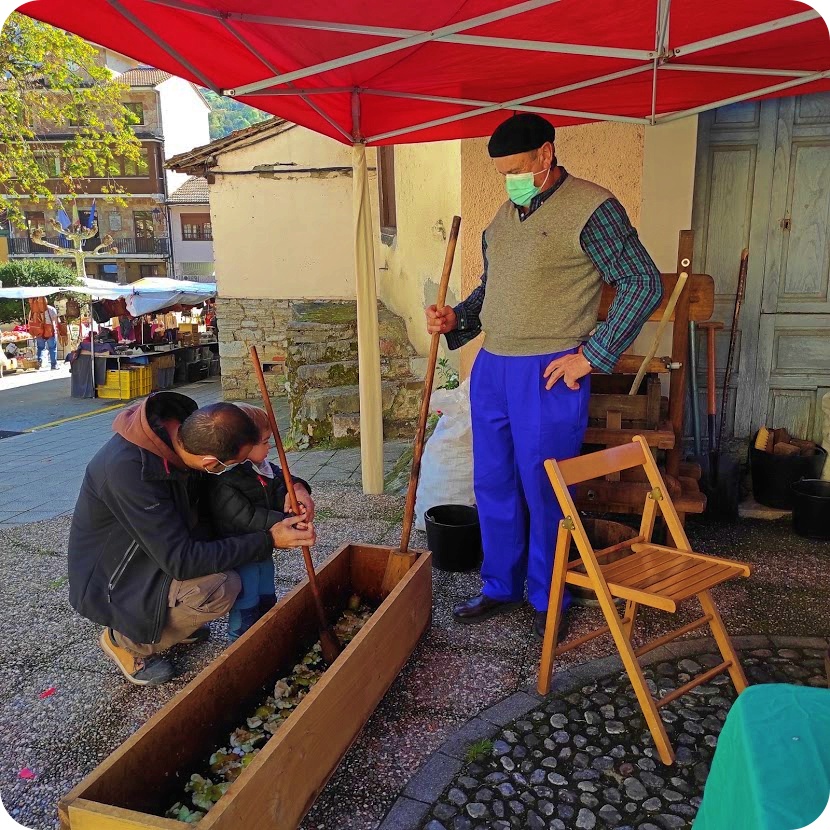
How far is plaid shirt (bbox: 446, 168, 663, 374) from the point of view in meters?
2.71

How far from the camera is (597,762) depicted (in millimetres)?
2354

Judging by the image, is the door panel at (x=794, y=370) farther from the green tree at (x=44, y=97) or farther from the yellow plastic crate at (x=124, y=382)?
the yellow plastic crate at (x=124, y=382)

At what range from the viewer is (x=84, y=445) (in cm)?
997

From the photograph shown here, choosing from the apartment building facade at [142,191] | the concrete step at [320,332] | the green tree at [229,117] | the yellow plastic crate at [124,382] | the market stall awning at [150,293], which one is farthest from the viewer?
the green tree at [229,117]

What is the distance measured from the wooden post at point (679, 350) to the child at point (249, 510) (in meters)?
2.06

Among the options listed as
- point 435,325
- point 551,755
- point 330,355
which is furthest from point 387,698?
point 330,355

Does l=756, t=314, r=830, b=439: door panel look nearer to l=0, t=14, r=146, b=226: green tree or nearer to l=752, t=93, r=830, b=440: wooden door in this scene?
l=752, t=93, r=830, b=440: wooden door

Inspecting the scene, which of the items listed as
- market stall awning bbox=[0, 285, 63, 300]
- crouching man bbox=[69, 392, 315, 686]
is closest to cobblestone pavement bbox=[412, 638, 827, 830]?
crouching man bbox=[69, 392, 315, 686]

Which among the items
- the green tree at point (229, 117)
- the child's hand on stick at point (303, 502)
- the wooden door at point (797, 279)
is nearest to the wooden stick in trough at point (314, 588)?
the child's hand on stick at point (303, 502)

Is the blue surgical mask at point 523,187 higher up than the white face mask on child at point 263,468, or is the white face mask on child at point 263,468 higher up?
the blue surgical mask at point 523,187

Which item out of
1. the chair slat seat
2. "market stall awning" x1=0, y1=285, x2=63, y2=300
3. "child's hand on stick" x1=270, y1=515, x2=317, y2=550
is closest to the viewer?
the chair slat seat

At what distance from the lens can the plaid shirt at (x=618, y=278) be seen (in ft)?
8.91

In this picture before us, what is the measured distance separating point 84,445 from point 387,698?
8604mm

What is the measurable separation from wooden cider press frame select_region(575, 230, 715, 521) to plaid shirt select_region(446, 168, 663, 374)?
34.7 inches
